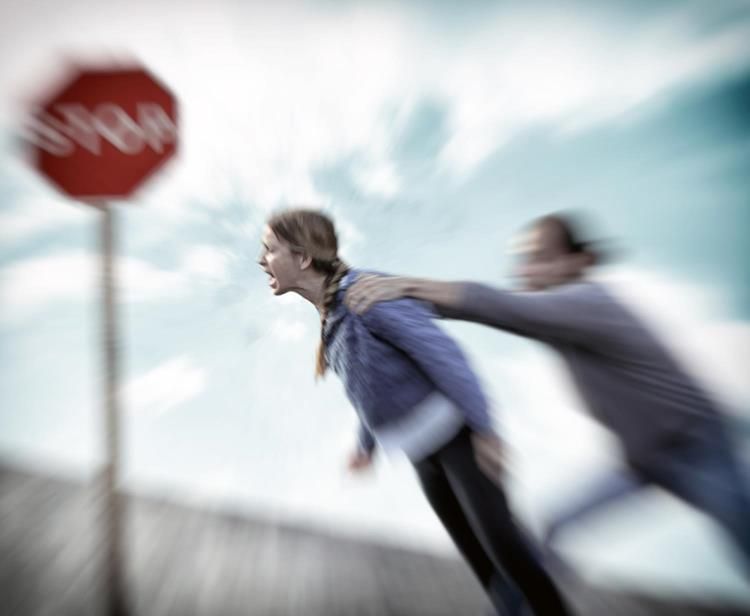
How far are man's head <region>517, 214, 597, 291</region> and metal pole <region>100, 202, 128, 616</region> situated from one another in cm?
112

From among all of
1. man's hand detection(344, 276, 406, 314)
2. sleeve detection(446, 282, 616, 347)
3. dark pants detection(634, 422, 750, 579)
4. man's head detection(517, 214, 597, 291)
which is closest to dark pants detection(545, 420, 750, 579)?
dark pants detection(634, 422, 750, 579)

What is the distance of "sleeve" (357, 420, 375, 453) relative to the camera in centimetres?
137

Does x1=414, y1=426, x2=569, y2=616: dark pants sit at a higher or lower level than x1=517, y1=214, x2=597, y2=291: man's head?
lower

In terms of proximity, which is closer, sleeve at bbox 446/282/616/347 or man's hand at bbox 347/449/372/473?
sleeve at bbox 446/282/616/347

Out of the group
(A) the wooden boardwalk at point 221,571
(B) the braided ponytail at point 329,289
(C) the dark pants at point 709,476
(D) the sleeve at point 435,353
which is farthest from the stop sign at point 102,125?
(C) the dark pants at point 709,476

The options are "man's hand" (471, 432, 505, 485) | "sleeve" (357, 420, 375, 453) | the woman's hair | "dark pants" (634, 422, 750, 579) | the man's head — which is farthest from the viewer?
"sleeve" (357, 420, 375, 453)

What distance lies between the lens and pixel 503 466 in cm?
102

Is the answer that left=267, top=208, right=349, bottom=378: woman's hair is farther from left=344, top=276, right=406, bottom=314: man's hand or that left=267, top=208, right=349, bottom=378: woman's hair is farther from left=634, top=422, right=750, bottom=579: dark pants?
left=634, top=422, right=750, bottom=579: dark pants

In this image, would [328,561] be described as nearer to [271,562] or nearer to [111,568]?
[271,562]

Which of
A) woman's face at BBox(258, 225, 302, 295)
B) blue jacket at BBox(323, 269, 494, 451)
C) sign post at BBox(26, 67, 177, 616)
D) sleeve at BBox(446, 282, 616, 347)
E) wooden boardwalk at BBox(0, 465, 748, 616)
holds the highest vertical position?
sign post at BBox(26, 67, 177, 616)

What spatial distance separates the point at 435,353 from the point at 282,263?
1.55 ft

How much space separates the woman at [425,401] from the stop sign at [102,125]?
1.21ft

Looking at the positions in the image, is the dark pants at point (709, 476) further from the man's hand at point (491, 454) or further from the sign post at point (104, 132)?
the sign post at point (104, 132)

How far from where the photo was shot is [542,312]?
3.06 feet
